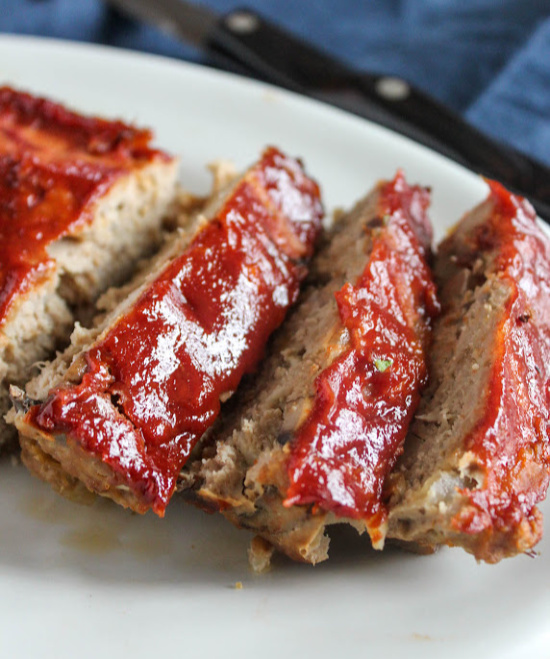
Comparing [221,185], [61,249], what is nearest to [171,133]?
[221,185]

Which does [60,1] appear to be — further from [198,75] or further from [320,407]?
[320,407]

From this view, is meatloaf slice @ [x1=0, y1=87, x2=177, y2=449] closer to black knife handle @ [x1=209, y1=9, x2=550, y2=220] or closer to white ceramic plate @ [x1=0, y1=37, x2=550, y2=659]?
white ceramic plate @ [x1=0, y1=37, x2=550, y2=659]

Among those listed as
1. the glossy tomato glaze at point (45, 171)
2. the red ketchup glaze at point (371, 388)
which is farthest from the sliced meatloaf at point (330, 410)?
the glossy tomato glaze at point (45, 171)

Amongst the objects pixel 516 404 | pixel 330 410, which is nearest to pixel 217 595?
pixel 330 410

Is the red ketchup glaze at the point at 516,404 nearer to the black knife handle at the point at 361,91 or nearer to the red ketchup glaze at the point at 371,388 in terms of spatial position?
the red ketchup glaze at the point at 371,388

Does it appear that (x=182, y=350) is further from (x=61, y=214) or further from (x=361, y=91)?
(x=361, y=91)

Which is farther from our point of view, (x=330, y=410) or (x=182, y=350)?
(x=182, y=350)

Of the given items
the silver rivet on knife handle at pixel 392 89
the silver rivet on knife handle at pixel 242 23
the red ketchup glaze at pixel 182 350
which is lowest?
the red ketchup glaze at pixel 182 350
